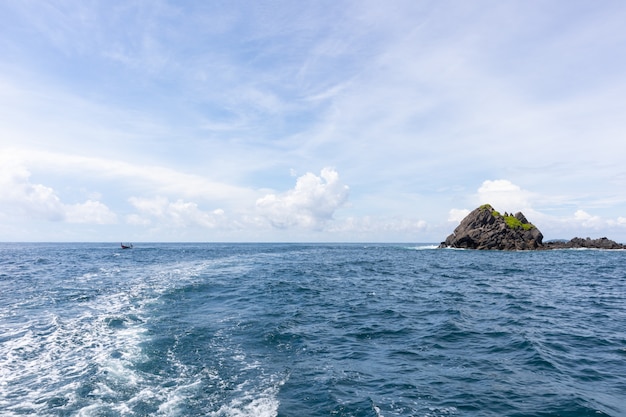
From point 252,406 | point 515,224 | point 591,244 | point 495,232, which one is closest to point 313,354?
point 252,406

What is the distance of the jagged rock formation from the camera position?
10738cm

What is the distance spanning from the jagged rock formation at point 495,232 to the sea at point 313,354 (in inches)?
3187

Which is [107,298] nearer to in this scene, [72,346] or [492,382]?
[72,346]

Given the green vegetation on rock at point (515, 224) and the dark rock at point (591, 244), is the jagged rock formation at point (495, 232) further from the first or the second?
the dark rock at point (591, 244)

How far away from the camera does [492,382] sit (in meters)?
13.4

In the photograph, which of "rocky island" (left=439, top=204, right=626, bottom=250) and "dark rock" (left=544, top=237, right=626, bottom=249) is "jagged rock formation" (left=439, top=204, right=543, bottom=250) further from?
"dark rock" (left=544, top=237, right=626, bottom=249)

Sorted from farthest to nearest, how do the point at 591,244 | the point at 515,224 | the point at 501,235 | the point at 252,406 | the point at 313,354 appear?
the point at 591,244, the point at 515,224, the point at 501,235, the point at 313,354, the point at 252,406

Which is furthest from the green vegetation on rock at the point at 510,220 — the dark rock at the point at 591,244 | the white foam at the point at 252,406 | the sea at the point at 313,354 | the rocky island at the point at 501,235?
the white foam at the point at 252,406

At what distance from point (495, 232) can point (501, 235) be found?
75.6 inches

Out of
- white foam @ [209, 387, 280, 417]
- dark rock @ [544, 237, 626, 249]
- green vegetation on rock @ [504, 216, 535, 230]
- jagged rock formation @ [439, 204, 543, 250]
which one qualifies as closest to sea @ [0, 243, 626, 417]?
white foam @ [209, 387, 280, 417]

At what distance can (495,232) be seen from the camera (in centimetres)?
10825

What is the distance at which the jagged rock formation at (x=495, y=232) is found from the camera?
352ft

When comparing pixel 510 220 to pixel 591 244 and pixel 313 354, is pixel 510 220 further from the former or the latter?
pixel 313 354

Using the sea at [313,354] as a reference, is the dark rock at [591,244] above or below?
above
